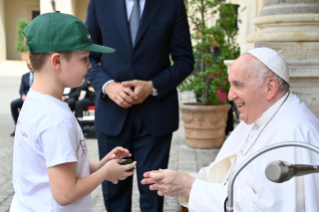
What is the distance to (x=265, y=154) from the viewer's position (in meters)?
2.09

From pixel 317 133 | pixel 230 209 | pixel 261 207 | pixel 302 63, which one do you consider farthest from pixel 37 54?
pixel 302 63

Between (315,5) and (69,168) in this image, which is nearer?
(69,168)

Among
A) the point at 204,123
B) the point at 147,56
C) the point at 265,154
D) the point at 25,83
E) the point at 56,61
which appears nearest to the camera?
the point at 56,61

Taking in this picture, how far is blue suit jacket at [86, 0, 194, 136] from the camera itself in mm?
2795

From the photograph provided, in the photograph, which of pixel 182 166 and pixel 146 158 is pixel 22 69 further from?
pixel 146 158

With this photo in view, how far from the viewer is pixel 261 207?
78.2 inches

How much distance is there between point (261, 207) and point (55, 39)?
1.31 metres

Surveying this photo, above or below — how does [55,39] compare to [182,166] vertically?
above

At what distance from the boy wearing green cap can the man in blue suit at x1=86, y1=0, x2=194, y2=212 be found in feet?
3.05

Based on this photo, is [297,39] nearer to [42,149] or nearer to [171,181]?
[171,181]

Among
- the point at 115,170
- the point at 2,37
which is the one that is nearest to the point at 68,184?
the point at 115,170

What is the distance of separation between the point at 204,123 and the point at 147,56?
388 centimetres

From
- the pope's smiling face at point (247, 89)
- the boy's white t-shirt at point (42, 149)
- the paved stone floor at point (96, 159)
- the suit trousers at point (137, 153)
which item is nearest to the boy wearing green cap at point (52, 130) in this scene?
the boy's white t-shirt at point (42, 149)

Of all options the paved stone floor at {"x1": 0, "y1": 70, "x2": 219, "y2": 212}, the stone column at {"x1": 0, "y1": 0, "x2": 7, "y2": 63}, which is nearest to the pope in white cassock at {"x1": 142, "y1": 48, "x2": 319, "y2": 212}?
the paved stone floor at {"x1": 0, "y1": 70, "x2": 219, "y2": 212}
